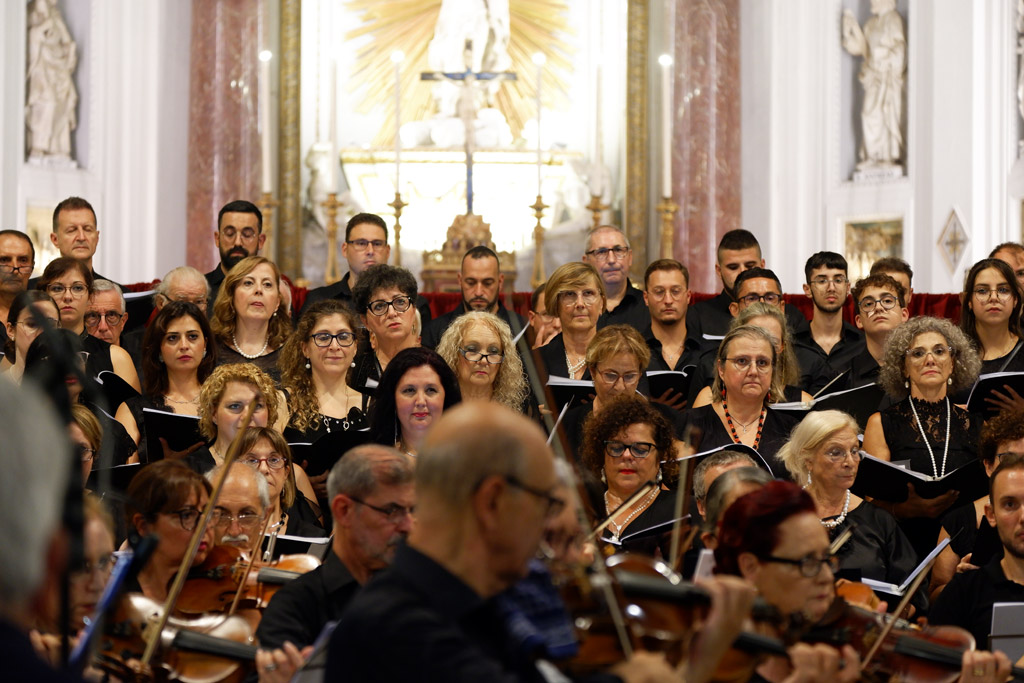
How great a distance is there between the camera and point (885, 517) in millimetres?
4371

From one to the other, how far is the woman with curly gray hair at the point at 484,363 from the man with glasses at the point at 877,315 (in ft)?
5.90

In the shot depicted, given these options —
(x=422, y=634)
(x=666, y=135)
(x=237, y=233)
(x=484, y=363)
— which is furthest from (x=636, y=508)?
(x=666, y=135)

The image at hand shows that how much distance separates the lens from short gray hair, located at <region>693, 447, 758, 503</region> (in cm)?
414

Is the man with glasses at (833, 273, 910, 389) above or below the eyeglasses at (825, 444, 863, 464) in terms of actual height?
above

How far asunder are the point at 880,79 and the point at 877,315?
17.0 feet

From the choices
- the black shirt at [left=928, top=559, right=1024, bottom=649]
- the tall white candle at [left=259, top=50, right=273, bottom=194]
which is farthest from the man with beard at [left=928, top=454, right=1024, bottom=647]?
the tall white candle at [left=259, top=50, right=273, bottom=194]

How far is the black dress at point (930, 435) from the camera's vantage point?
4.98m

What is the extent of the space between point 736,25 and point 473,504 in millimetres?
9899

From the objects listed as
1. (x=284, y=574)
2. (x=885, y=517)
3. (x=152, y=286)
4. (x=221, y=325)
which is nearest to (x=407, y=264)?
(x=152, y=286)

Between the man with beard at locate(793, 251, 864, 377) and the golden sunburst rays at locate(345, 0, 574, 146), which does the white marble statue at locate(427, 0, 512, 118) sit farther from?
the man with beard at locate(793, 251, 864, 377)

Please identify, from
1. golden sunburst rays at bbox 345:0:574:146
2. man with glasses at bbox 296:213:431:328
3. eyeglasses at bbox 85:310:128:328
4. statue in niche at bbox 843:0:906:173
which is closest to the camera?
eyeglasses at bbox 85:310:128:328

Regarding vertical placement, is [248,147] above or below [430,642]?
above

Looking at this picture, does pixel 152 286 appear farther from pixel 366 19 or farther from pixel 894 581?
pixel 366 19

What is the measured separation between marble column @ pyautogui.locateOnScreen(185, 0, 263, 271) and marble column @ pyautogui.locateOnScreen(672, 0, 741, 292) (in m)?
3.38
